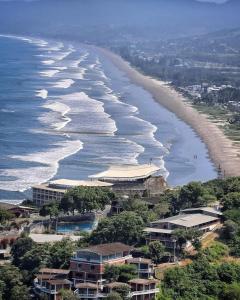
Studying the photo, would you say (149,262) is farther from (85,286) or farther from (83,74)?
(83,74)

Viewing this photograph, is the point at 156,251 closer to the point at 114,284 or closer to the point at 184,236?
the point at 184,236

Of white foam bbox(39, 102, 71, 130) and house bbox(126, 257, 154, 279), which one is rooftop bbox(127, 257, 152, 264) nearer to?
house bbox(126, 257, 154, 279)

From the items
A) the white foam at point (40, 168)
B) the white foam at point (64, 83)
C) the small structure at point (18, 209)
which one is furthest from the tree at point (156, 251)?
the white foam at point (64, 83)

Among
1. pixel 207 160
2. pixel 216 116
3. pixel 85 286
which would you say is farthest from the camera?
pixel 216 116

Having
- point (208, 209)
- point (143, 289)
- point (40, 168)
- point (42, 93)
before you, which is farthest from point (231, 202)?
point (42, 93)

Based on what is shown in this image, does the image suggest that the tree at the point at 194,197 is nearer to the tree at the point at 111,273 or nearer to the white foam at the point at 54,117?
the tree at the point at 111,273

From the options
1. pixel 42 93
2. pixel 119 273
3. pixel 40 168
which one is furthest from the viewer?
pixel 42 93

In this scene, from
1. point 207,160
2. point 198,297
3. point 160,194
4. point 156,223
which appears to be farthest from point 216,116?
point 198,297
